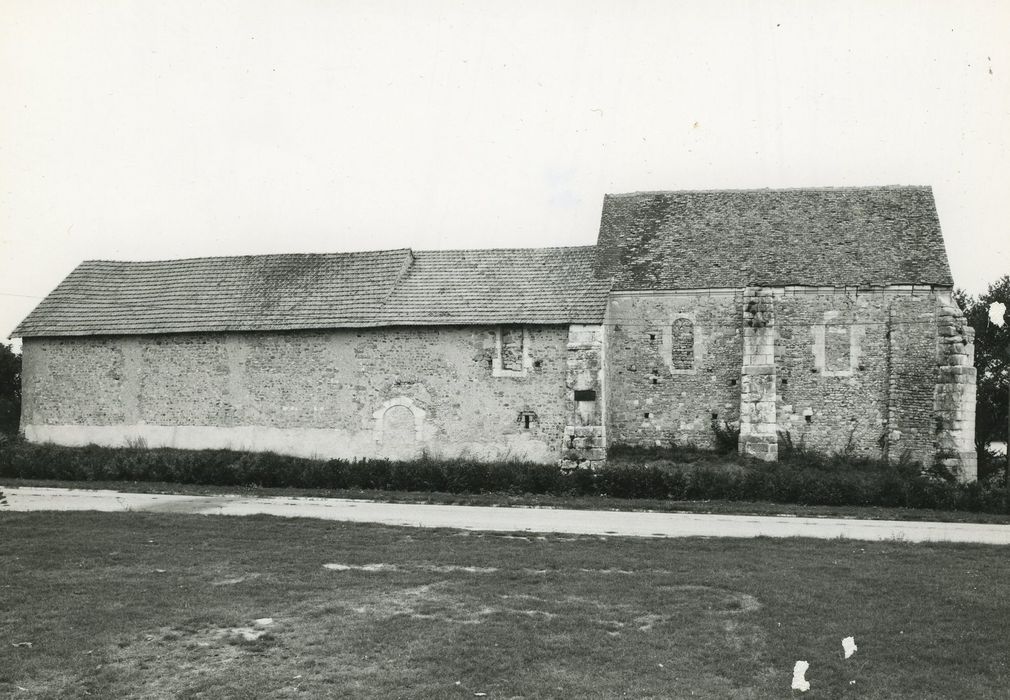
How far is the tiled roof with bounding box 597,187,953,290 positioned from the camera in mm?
25438

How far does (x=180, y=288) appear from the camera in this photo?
27.8 metres

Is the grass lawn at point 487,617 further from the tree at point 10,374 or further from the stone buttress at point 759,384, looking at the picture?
the tree at point 10,374

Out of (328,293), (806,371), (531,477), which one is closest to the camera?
(531,477)

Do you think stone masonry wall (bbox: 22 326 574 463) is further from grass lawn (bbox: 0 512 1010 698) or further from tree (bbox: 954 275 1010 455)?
tree (bbox: 954 275 1010 455)

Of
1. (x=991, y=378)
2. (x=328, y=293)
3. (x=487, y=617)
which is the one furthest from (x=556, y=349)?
(x=991, y=378)

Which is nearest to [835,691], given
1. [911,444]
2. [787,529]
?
[787,529]

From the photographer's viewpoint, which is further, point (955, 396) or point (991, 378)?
point (991, 378)

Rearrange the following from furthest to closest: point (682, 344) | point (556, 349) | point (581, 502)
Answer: point (682, 344), point (556, 349), point (581, 502)

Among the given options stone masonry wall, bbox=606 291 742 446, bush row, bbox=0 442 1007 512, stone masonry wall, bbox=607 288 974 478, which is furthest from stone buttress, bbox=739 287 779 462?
bush row, bbox=0 442 1007 512

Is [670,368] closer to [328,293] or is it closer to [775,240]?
[775,240]

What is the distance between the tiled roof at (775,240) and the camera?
2544 centimetres

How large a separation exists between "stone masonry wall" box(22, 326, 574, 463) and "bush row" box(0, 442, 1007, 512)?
6.44ft

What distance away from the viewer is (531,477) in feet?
66.4

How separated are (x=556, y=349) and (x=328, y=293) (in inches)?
315
